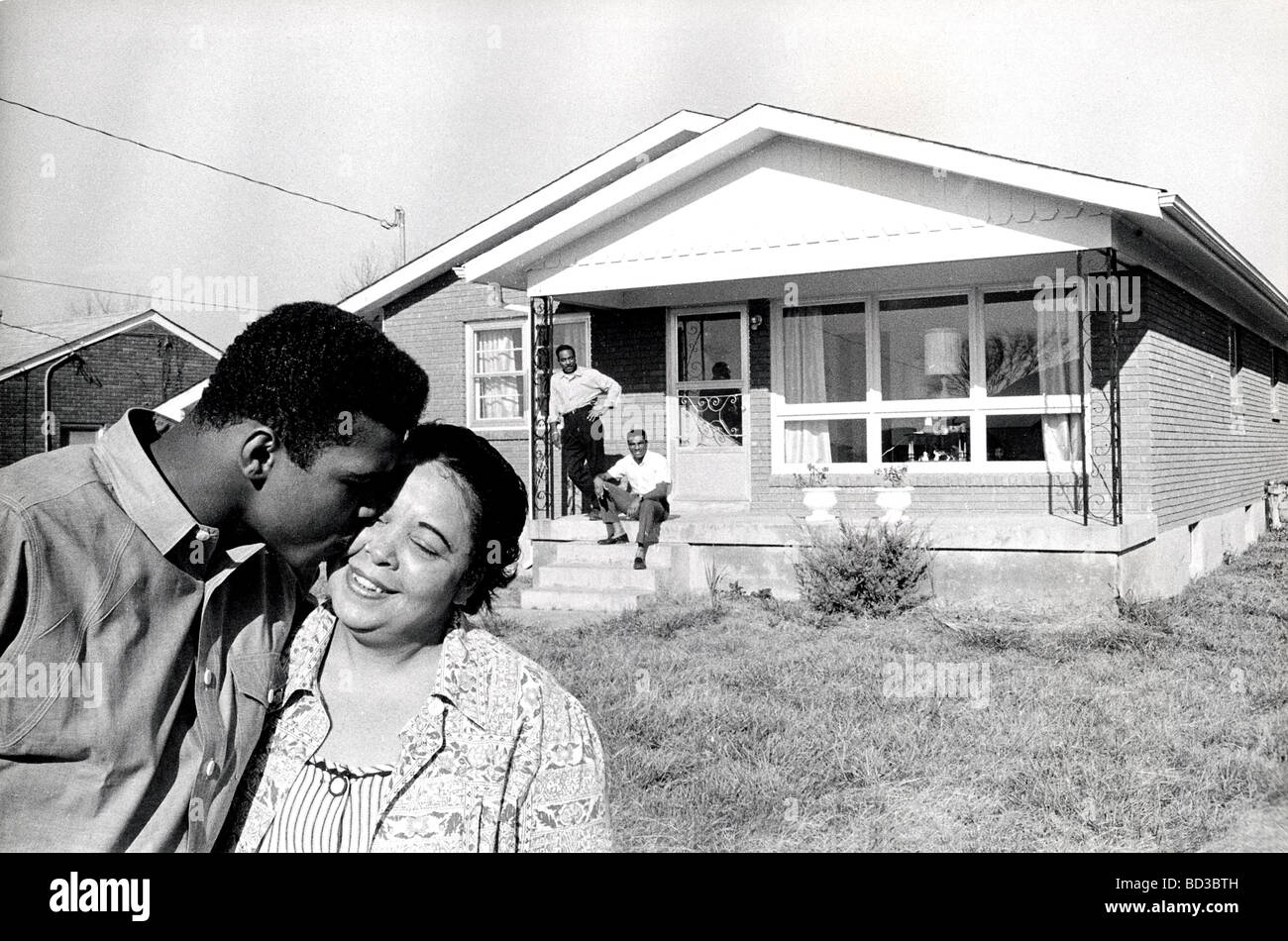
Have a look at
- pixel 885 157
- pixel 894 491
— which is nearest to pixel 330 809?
pixel 885 157

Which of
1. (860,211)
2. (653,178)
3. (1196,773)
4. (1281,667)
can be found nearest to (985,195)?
(860,211)

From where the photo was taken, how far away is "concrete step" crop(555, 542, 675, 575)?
10047mm

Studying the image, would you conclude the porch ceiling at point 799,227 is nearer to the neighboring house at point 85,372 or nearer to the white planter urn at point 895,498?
the white planter urn at point 895,498

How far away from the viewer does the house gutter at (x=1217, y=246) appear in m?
8.55

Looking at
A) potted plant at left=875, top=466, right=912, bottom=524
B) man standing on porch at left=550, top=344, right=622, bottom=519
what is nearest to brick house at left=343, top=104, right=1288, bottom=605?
potted plant at left=875, top=466, right=912, bottom=524

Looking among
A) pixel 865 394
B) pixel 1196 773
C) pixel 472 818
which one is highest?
pixel 865 394

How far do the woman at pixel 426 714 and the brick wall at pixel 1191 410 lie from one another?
925 cm

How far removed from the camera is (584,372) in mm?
11664

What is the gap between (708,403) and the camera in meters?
12.3

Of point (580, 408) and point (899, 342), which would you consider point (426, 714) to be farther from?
point (899, 342)

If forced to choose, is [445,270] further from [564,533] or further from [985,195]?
[985,195]

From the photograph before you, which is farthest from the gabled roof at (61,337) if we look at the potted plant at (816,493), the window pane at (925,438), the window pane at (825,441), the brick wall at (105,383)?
the window pane at (925,438)

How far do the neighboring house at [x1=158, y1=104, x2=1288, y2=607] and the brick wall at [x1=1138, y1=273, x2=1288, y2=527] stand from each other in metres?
0.05
